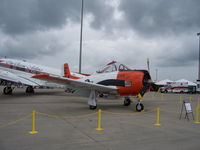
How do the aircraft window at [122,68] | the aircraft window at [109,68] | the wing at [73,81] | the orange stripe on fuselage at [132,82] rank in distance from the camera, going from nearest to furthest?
the wing at [73,81] < the orange stripe on fuselage at [132,82] < the aircraft window at [122,68] < the aircraft window at [109,68]

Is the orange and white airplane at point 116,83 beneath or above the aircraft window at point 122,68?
beneath

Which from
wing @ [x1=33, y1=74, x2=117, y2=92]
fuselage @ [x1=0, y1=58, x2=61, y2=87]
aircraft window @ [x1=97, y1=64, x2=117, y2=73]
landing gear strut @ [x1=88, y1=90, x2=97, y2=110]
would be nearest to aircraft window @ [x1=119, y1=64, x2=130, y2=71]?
aircraft window @ [x1=97, y1=64, x2=117, y2=73]

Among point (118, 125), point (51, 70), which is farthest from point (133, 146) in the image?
point (51, 70)

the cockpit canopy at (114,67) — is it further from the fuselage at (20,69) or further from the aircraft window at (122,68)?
the fuselage at (20,69)

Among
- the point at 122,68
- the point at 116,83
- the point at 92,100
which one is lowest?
the point at 92,100

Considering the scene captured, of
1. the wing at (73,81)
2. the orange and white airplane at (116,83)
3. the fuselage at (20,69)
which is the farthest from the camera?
the fuselage at (20,69)

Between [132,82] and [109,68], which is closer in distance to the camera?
[132,82]

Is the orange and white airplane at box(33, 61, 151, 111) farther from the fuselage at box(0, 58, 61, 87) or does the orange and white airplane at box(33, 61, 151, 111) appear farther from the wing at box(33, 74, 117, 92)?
the fuselage at box(0, 58, 61, 87)

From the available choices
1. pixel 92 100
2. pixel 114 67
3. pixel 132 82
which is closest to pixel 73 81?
pixel 92 100

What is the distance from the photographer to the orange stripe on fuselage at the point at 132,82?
10273mm

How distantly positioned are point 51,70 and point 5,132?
1552cm

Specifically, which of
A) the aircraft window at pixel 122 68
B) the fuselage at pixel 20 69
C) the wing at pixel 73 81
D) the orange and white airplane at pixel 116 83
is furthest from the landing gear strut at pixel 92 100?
the fuselage at pixel 20 69

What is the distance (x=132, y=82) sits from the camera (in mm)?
10391

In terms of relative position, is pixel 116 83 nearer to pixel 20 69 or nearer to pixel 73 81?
pixel 73 81
